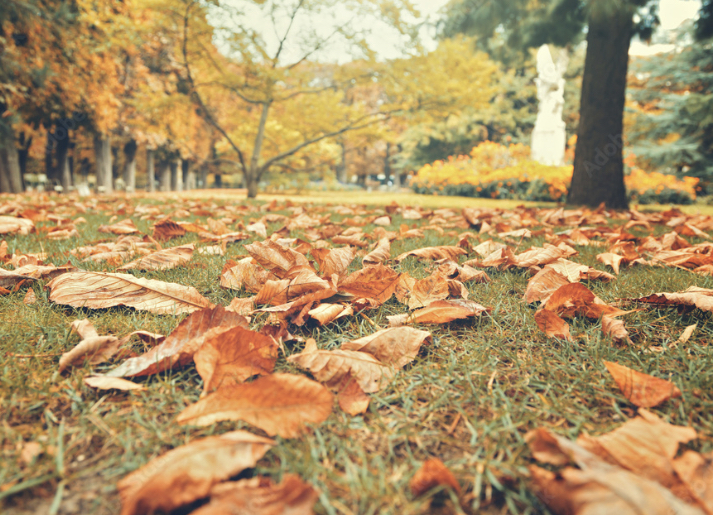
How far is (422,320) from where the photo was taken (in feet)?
4.20

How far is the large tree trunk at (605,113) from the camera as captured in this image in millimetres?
6176

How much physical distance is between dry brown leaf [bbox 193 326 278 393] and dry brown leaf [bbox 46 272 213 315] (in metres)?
0.43

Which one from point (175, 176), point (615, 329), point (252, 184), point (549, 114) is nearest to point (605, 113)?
point (615, 329)

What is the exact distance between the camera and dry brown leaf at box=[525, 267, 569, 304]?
4.72ft

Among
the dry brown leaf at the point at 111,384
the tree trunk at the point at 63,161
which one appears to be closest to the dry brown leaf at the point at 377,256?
the dry brown leaf at the point at 111,384

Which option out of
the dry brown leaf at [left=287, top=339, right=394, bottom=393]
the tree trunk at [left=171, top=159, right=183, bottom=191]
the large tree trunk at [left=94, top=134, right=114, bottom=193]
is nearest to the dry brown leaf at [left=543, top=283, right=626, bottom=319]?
the dry brown leaf at [left=287, top=339, right=394, bottom=393]

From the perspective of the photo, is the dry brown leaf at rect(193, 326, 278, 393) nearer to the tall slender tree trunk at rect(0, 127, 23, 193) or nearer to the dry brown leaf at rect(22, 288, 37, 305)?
the dry brown leaf at rect(22, 288, 37, 305)

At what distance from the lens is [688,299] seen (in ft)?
4.29

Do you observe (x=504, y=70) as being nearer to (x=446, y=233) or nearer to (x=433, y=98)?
(x=433, y=98)

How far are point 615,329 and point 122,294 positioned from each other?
1.56 meters

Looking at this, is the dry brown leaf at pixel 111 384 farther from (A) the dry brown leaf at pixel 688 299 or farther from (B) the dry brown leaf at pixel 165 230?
(B) the dry brown leaf at pixel 165 230

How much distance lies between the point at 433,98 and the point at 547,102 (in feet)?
30.4

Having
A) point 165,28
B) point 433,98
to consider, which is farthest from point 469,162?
point 165,28

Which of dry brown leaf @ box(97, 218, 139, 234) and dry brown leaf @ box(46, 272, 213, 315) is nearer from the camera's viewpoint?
dry brown leaf @ box(46, 272, 213, 315)
